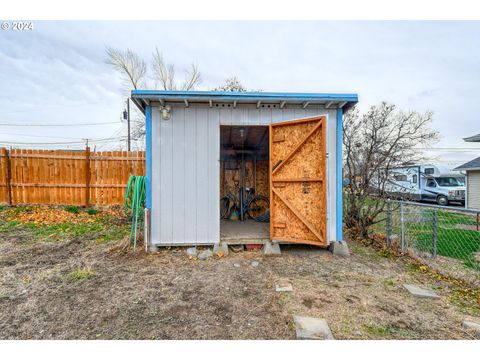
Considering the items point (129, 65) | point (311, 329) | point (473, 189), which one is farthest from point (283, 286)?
point (129, 65)

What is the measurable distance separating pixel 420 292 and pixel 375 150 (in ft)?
10.1

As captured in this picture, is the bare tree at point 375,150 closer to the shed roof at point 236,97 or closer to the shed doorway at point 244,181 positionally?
the shed roof at point 236,97

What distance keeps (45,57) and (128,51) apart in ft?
19.1

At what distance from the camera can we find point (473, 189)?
10180 millimetres

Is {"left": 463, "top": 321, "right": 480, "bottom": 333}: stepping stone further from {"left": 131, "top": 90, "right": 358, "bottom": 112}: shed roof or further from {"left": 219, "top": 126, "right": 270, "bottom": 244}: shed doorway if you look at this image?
{"left": 219, "top": 126, "right": 270, "bottom": 244}: shed doorway

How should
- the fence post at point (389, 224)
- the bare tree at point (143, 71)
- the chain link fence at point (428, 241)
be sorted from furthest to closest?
the bare tree at point (143, 71) < the fence post at point (389, 224) < the chain link fence at point (428, 241)

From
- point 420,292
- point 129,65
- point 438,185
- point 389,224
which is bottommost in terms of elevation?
point 420,292

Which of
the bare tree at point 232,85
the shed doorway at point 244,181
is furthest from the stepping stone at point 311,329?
the bare tree at point 232,85

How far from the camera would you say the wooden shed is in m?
3.94

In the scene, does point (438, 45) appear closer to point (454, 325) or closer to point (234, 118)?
point (234, 118)

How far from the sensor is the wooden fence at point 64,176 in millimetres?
7418

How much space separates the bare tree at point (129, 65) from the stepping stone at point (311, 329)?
16.1 metres

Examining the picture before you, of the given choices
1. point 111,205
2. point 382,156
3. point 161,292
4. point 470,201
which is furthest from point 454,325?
point 470,201

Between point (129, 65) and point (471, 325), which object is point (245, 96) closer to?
point (471, 325)
